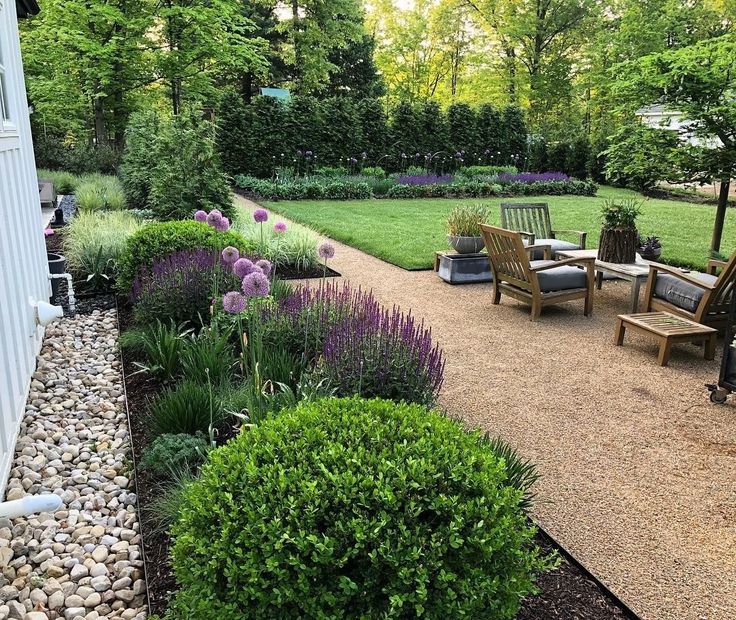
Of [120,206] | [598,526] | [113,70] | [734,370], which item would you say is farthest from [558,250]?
[113,70]

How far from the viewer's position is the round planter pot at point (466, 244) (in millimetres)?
7629

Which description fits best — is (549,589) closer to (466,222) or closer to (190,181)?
(466,222)

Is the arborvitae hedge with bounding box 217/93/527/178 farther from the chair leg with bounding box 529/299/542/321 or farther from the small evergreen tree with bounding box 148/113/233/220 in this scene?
the chair leg with bounding box 529/299/542/321

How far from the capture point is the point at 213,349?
12.8 feet

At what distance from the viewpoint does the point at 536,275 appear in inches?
240

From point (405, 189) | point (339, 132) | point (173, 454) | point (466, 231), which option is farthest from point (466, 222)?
point (339, 132)

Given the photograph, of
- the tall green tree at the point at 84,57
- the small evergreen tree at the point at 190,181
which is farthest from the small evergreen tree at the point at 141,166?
the tall green tree at the point at 84,57

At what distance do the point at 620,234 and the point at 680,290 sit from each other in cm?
121

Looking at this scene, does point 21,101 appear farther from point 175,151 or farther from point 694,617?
point 694,617

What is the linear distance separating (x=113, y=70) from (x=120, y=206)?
29.7 ft

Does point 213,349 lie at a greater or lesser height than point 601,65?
lesser

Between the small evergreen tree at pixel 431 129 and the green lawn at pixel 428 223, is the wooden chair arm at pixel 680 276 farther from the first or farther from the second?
the small evergreen tree at pixel 431 129

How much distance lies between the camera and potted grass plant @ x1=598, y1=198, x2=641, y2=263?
21.6 feet

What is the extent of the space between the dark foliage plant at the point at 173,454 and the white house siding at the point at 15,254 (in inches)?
24.9
